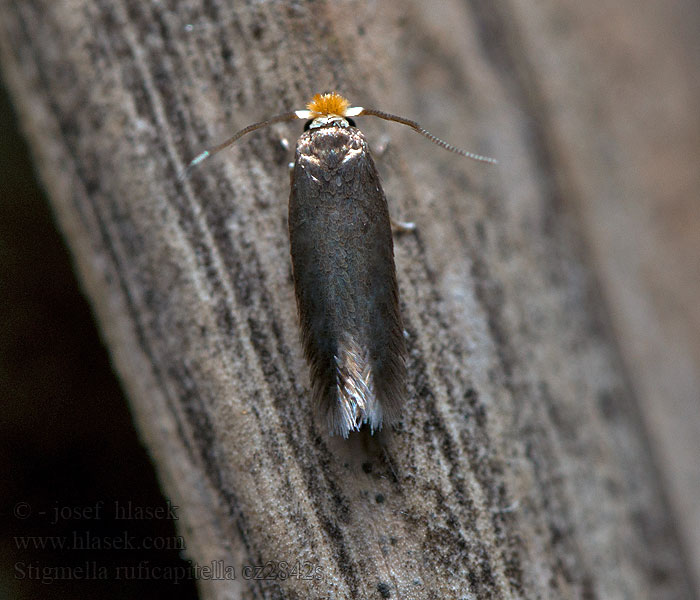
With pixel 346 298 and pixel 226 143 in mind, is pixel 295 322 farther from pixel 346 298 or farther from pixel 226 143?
pixel 226 143

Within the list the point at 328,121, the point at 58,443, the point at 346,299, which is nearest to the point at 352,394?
the point at 346,299

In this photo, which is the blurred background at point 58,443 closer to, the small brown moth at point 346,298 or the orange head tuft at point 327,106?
the small brown moth at point 346,298

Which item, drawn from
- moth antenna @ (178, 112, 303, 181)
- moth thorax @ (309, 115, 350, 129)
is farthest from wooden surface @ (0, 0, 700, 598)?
moth thorax @ (309, 115, 350, 129)

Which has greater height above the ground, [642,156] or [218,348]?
[218,348]

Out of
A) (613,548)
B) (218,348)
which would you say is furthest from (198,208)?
(613,548)

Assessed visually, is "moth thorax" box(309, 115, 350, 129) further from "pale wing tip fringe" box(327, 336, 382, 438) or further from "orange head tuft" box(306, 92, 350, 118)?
"pale wing tip fringe" box(327, 336, 382, 438)

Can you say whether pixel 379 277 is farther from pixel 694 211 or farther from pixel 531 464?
pixel 694 211

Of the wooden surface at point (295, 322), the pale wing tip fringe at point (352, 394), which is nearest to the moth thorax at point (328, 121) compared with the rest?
the wooden surface at point (295, 322)
